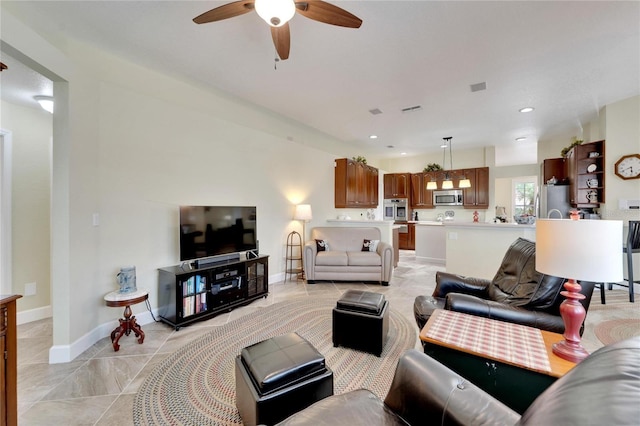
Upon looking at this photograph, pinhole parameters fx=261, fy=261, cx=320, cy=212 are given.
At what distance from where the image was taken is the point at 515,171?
670cm

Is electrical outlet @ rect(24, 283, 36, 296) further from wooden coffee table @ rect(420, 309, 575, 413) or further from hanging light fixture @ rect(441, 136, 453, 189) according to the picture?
hanging light fixture @ rect(441, 136, 453, 189)

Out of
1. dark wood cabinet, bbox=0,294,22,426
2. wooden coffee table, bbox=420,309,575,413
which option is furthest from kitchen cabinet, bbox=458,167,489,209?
dark wood cabinet, bbox=0,294,22,426

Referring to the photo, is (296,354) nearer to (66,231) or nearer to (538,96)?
(66,231)

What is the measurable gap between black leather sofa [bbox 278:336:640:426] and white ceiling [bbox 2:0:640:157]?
8.13 ft

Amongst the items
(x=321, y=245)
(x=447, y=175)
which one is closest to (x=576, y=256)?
(x=321, y=245)

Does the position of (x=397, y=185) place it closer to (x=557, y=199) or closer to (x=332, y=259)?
(x=557, y=199)

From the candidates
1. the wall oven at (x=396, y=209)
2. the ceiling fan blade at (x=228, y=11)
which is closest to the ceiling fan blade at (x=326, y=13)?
the ceiling fan blade at (x=228, y=11)

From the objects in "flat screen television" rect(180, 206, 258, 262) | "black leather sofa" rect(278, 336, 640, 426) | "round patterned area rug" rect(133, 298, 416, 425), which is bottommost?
"round patterned area rug" rect(133, 298, 416, 425)

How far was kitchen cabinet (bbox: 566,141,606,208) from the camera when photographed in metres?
4.39

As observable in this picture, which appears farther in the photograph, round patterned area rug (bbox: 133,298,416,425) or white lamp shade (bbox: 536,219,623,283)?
round patterned area rug (bbox: 133,298,416,425)

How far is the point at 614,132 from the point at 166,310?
689 cm

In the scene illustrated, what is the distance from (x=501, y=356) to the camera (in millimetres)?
1370

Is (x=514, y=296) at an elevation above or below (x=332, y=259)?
above

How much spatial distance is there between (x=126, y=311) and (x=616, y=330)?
517 cm
